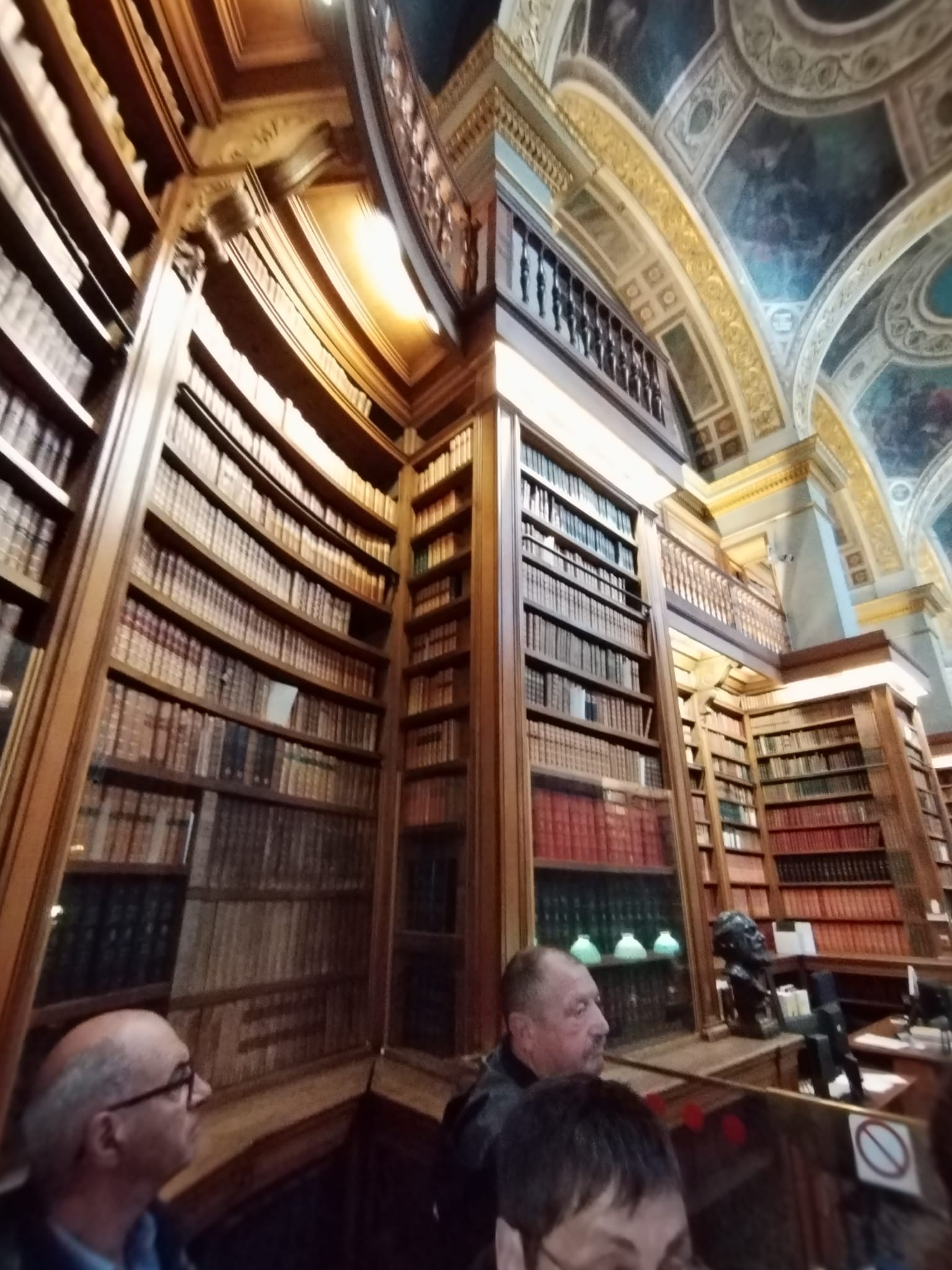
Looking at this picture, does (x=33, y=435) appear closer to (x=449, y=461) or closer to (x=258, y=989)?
(x=258, y=989)

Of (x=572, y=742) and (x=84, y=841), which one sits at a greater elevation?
(x=572, y=742)

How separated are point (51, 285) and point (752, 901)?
20.0 ft

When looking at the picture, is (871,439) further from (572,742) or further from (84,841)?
(84,841)

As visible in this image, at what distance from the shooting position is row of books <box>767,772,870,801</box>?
5203mm

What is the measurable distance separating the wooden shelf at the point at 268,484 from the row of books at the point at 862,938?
4956mm

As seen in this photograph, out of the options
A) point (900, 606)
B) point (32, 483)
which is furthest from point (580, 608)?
point (900, 606)

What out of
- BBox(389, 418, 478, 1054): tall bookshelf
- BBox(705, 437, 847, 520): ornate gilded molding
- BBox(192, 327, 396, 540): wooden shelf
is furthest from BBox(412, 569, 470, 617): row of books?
BBox(705, 437, 847, 520): ornate gilded molding

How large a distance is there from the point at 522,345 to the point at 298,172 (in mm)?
1198

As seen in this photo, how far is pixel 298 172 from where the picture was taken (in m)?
2.04

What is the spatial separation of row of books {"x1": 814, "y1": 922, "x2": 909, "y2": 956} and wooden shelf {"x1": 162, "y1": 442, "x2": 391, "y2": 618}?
4829mm

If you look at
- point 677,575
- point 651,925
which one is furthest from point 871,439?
point 651,925

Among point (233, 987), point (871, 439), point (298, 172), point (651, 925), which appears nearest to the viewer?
point (233, 987)

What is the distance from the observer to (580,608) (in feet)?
9.65

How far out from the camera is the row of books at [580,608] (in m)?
2.71
